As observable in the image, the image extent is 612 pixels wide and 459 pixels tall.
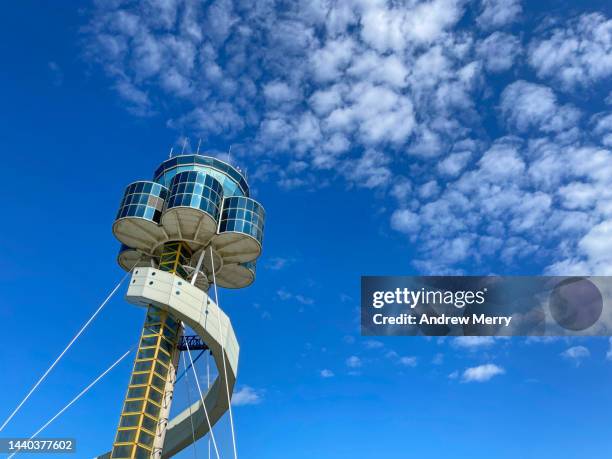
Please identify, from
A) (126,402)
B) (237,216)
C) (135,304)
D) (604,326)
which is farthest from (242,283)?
(604,326)

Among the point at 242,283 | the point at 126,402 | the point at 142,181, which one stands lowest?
the point at 126,402

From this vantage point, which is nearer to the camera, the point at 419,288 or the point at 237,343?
the point at 419,288

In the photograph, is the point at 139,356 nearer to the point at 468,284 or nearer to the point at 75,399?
the point at 75,399

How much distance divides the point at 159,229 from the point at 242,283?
10.6 meters

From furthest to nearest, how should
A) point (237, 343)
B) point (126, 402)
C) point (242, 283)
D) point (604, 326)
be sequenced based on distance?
1. point (242, 283)
2. point (237, 343)
3. point (126, 402)
4. point (604, 326)

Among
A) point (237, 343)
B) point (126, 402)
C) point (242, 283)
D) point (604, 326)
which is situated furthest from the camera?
point (242, 283)

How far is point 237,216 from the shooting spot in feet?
157

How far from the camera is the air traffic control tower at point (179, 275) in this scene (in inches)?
1594

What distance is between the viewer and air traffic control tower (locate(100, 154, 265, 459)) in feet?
133

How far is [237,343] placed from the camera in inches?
1793

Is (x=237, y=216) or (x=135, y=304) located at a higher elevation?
(x=237, y=216)

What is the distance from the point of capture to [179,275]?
1864 inches

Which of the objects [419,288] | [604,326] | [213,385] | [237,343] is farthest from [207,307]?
[604,326]
